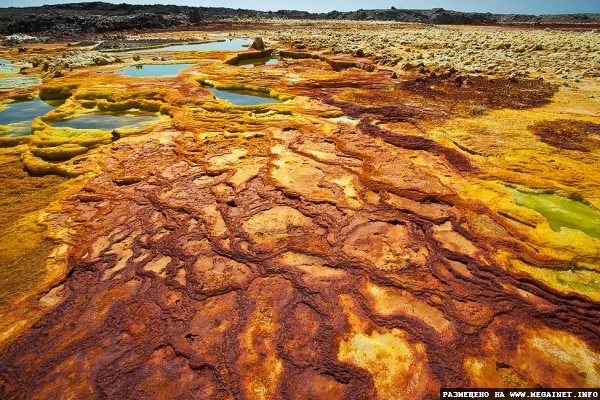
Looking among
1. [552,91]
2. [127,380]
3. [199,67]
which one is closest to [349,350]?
[127,380]

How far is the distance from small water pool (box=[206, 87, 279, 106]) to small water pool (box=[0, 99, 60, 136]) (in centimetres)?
520

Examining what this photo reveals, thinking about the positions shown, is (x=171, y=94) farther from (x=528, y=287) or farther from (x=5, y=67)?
(x=5, y=67)

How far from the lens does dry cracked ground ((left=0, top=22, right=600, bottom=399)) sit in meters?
2.63

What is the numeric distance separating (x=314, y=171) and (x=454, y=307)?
10.5 ft

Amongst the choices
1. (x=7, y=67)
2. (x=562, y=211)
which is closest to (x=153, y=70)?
(x=7, y=67)

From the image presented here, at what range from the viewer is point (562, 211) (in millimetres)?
4418

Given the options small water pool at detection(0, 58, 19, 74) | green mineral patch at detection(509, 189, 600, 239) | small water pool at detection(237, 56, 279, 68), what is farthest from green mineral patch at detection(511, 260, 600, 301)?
small water pool at detection(0, 58, 19, 74)

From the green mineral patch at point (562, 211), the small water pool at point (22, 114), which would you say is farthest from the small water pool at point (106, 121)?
the green mineral patch at point (562, 211)

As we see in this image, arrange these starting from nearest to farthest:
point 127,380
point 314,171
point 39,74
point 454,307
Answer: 1. point 127,380
2. point 454,307
3. point 314,171
4. point 39,74

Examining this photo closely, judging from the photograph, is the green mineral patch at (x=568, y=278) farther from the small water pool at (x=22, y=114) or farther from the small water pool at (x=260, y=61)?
the small water pool at (x=260, y=61)

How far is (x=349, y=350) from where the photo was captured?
9.09 ft

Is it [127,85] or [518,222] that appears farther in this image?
[127,85]

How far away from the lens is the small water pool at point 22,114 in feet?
25.2

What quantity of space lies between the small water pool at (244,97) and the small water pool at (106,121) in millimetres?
2594
